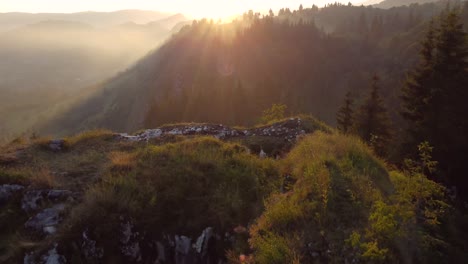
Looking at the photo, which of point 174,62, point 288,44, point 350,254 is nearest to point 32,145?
point 350,254

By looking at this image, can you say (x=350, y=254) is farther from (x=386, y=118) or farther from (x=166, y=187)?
(x=386, y=118)

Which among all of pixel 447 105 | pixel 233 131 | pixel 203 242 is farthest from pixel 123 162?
pixel 447 105

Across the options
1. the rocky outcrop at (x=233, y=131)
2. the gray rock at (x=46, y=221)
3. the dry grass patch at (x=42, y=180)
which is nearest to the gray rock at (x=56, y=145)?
the rocky outcrop at (x=233, y=131)

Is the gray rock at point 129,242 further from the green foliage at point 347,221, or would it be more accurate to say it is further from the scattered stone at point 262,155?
the scattered stone at point 262,155

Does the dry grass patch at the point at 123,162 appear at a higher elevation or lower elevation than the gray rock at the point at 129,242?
higher

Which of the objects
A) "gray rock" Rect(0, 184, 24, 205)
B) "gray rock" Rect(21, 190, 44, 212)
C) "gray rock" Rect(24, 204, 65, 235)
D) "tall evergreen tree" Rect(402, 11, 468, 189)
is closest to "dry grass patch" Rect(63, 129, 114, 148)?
"gray rock" Rect(0, 184, 24, 205)

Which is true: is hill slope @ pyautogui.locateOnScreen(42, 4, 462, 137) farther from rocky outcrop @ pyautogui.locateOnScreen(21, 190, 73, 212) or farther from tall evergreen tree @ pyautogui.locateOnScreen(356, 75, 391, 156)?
rocky outcrop @ pyautogui.locateOnScreen(21, 190, 73, 212)

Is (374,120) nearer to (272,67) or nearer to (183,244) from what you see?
(183,244)
